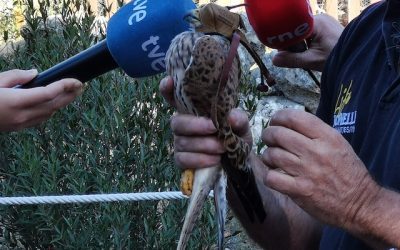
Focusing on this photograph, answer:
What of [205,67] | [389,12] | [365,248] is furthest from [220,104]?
[389,12]

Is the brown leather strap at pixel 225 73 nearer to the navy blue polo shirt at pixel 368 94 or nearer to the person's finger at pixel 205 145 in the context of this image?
the person's finger at pixel 205 145

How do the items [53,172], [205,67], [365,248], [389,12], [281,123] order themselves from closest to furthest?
[205,67] → [281,123] → [365,248] → [389,12] → [53,172]

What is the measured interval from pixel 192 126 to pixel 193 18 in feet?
0.96

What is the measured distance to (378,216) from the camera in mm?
1599

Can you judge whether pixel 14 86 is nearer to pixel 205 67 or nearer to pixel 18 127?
pixel 18 127

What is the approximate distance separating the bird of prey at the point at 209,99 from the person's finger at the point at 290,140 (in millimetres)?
72

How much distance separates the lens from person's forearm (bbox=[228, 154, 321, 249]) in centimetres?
223

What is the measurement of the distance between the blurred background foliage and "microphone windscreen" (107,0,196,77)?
131 cm

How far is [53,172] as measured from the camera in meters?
3.21

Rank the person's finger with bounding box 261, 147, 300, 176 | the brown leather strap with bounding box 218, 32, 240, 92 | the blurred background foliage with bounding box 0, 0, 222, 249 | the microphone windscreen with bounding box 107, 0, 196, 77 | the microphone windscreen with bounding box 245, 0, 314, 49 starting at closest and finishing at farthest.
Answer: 1. the brown leather strap with bounding box 218, 32, 240, 92
2. the person's finger with bounding box 261, 147, 300, 176
3. the microphone windscreen with bounding box 107, 0, 196, 77
4. the microphone windscreen with bounding box 245, 0, 314, 49
5. the blurred background foliage with bounding box 0, 0, 222, 249

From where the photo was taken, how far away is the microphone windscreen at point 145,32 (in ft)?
6.28

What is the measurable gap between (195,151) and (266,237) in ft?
2.53

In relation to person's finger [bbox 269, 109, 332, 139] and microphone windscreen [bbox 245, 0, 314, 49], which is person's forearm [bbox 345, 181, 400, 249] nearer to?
person's finger [bbox 269, 109, 332, 139]

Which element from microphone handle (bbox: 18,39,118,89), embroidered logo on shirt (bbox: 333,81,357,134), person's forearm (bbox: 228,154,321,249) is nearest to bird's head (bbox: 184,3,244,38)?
microphone handle (bbox: 18,39,118,89)
